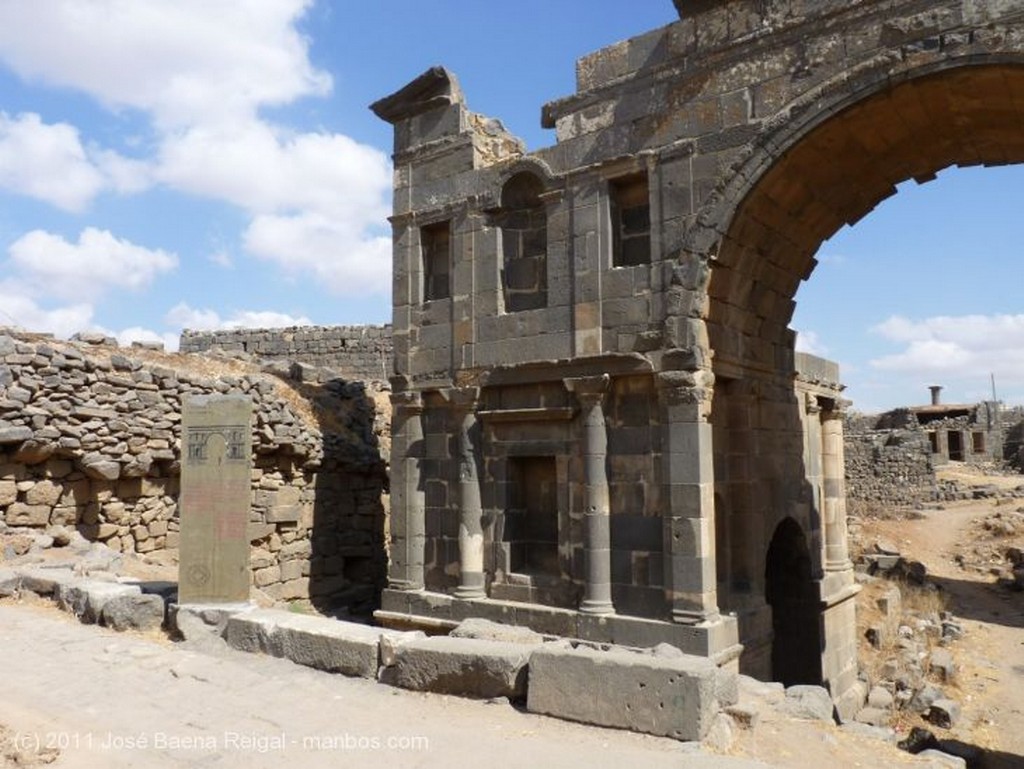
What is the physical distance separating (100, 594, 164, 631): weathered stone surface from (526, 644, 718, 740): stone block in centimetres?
428

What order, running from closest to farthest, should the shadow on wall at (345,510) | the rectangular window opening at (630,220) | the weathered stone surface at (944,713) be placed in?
the rectangular window opening at (630,220) → the weathered stone surface at (944,713) → the shadow on wall at (345,510)

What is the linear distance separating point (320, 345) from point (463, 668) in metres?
19.4

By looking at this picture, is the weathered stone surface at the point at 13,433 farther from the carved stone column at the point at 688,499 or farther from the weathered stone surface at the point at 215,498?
the carved stone column at the point at 688,499

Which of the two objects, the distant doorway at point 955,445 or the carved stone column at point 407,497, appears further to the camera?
the distant doorway at point 955,445

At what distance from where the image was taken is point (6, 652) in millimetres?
6699

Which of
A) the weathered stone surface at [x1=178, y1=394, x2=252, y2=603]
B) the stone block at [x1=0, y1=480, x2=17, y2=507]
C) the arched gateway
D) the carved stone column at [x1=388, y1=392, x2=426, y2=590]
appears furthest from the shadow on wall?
the weathered stone surface at [x1=178, y1=394, x2=252, y2=603]

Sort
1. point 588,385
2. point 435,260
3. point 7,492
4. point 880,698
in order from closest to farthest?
point 588,385 → point 7,492 → point 435,260 → point 880,698

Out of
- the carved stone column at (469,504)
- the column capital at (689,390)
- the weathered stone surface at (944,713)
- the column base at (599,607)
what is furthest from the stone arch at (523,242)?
the weathered stone surface at (944,713)

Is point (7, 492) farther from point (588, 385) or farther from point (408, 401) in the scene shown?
point (588, 385)

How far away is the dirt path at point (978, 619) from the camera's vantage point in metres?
10.9

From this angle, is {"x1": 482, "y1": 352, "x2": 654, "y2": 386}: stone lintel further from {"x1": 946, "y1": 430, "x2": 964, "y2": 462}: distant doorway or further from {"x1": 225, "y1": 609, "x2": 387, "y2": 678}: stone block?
{"x1": 946, "y1": 430, "x2": 964, "y2": 462}: distant doorway

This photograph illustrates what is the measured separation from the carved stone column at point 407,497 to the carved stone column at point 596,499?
274 cm

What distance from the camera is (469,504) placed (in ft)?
34.5

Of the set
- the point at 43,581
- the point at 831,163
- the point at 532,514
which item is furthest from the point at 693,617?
the point at 43,581
